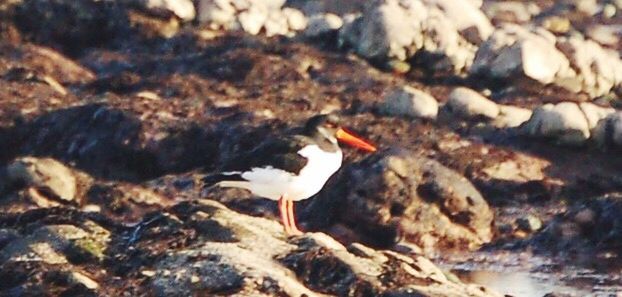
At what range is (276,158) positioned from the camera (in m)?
12.0

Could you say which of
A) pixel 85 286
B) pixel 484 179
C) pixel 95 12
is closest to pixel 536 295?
pixel 484 179

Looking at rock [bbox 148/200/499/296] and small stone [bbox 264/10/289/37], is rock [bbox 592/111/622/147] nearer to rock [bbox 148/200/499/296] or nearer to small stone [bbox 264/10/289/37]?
small stone [bbox 264/10/289/37]

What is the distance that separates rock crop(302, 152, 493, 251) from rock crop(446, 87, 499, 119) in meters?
3.72

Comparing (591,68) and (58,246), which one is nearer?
(58,246)

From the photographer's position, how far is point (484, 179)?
54.6 feet

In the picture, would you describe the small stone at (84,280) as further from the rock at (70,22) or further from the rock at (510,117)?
the rock at (70,22)

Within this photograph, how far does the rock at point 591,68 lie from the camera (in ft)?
68.8

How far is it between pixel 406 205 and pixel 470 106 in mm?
4338

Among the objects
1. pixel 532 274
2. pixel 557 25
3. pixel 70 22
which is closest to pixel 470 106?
pixel 532 274

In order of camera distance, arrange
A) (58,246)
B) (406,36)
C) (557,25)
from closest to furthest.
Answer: (58,246), (406,36), (557,25)

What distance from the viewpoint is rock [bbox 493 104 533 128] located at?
18.4 meters

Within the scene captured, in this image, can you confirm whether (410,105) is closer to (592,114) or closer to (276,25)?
(592,114)

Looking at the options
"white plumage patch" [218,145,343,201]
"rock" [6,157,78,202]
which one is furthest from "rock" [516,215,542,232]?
"rock" [6,157,78,202]

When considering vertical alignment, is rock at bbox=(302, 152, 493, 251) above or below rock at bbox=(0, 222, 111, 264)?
above
